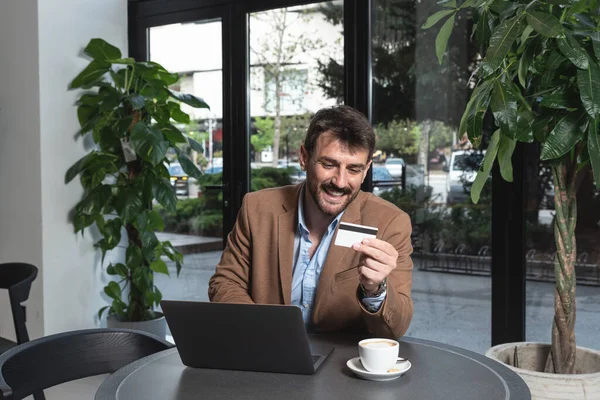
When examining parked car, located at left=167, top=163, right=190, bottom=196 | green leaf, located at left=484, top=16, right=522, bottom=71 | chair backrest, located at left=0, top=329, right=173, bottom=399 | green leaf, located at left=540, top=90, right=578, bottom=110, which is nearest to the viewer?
chair backrest, located at left=0, top=329, right=173, bottom=399

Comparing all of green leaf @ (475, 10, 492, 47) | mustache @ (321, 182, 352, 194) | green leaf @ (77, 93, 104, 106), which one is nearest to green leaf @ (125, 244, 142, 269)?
green leaf @ (77, 93, 104, 106)

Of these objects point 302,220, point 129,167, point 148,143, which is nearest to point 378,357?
point 302,220

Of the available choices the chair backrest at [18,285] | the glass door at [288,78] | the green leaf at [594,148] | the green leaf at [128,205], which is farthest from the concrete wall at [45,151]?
the green leaf at [594,148]

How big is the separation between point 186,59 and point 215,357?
10.7 ft

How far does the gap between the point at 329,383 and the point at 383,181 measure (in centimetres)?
234

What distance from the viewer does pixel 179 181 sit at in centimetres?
459

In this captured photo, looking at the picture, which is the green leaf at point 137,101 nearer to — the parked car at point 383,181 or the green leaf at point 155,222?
the green leaf at point 155,222

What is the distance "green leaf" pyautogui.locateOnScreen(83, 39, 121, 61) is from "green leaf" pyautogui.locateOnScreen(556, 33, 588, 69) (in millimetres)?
2826

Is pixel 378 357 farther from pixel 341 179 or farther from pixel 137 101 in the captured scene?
pixel 137 101

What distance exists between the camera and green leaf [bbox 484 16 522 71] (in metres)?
2.13

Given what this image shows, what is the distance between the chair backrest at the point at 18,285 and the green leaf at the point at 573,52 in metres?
2.07

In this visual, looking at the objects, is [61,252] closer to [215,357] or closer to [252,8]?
[252,8]

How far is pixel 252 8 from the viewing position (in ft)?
13.9

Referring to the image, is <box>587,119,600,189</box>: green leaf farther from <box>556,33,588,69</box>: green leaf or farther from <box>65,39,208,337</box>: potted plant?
<box>65,39,208,337</box>: potted plant
